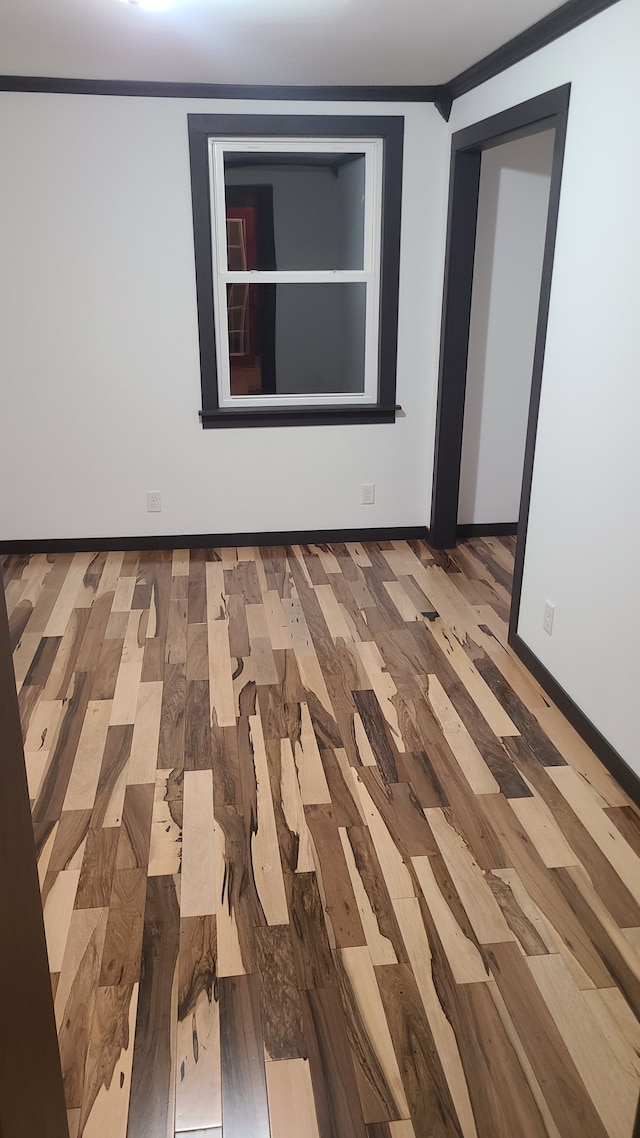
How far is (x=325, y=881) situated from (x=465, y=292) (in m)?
3.06

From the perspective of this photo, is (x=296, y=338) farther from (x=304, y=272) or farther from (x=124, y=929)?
(x=124, y=929)

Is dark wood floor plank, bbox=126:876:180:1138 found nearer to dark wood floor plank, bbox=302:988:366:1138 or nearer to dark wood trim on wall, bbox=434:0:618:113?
dark wood floor plank, bbox=302:988:366:1138

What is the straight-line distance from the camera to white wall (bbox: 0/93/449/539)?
3.94m

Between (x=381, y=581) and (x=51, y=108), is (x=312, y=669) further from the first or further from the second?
(x=51, y=108)

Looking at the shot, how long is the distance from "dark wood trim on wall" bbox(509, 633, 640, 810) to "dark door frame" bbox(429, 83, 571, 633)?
0.61ft

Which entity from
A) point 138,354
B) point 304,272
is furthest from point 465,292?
point 138,354

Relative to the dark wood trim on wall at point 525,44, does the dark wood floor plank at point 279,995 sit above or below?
below

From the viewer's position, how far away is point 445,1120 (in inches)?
62.4

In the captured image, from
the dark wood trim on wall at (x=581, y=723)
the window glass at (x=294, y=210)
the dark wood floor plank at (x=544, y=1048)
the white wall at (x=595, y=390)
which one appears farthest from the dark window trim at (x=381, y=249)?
the dark wood floor plank at (x=544, y=1048)

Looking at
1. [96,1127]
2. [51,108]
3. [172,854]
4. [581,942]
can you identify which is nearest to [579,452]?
[581,942]

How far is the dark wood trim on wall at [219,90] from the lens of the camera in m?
3.76

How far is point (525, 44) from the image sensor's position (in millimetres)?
2996

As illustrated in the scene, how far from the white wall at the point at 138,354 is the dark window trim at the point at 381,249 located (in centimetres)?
5

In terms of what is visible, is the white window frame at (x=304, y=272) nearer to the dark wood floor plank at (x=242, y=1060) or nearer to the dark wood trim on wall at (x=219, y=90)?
the dark wood trim on wall at (x=219, y=90)
